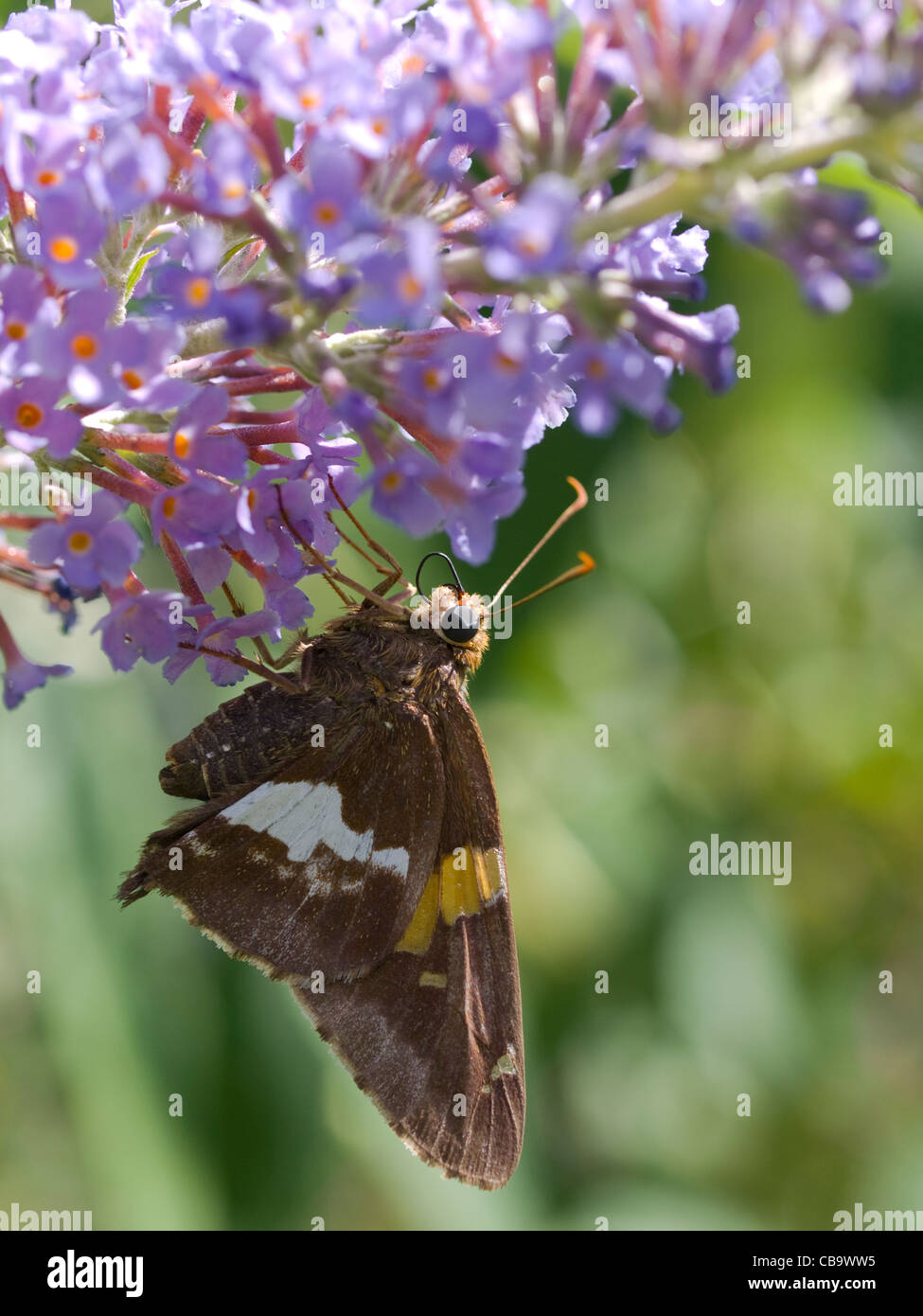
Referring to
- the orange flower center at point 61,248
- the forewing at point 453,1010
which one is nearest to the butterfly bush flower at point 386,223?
the orange flower center at point 61,248

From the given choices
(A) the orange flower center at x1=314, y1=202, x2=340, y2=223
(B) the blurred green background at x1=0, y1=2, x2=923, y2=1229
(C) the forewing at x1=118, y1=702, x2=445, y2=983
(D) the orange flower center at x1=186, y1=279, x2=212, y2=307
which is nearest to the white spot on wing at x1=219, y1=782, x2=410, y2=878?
(C) the forewing at x1=118, y1=702, x2=445, y2=983

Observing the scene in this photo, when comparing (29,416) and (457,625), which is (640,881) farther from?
(29,416)

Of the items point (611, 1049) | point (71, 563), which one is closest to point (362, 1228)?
point (611, 1049)

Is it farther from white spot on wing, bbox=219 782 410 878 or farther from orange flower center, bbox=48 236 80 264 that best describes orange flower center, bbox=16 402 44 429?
→ white spot on wing, bbox=219 782 410 878

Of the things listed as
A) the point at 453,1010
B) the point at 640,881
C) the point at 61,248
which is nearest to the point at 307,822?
the point at 453,1010

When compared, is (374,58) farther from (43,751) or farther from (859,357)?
(859,357)

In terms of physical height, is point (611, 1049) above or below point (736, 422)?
below

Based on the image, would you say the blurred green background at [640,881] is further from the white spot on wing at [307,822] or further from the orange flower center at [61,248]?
the orange flower center at [61,248]

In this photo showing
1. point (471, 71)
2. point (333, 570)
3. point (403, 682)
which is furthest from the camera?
point (403, 682)
